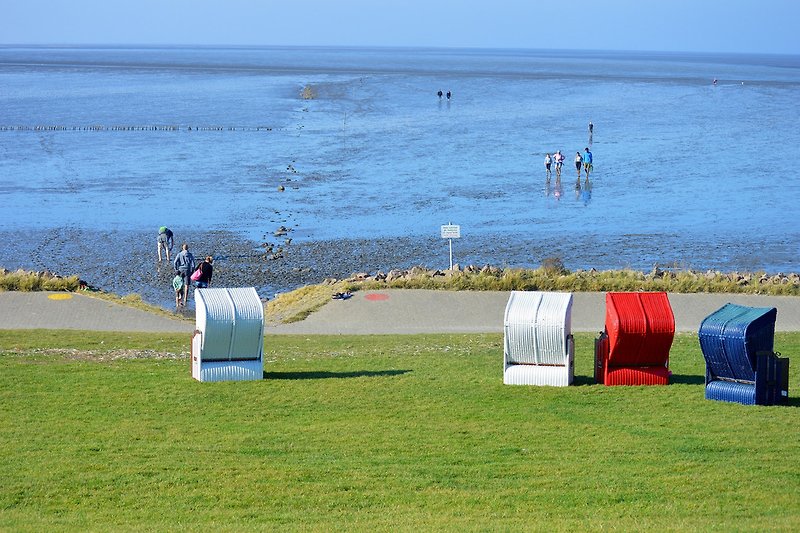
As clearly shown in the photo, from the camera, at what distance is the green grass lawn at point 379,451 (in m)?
11.3

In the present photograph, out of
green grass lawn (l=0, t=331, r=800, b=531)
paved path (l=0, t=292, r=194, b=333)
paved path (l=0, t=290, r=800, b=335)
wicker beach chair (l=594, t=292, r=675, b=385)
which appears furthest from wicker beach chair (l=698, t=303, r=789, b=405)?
paved path (l=0, t=292, r=194, b=333)

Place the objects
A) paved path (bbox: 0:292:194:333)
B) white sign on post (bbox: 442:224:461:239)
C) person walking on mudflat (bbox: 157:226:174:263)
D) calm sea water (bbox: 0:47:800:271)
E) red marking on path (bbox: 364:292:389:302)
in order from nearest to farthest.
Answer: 1. paved path (bbox: 0:292:194:333)
2. red marking on path (bbox: 364:292:389:302)
3. white sign on post (bbox: 442:224:461:239)
4. person walking on mudflat (bbox: 157:226:174:263)
5. calm sea water (bbox: 0:47:800:271)

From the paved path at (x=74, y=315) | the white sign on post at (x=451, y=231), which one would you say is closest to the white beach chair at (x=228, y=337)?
the paved path at (x=74, y=315)

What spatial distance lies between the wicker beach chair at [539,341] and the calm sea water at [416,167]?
21.0 metres

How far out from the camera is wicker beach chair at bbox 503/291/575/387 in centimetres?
1686

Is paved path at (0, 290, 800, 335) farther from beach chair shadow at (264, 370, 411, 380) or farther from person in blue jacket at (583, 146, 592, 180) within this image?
person in blue jacket at (583, 146, 592, 180)

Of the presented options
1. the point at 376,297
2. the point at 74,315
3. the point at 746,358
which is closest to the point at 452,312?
the point at 376,297

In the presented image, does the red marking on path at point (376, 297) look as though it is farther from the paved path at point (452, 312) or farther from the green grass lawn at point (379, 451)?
the green grass lawn at point (379, 451)

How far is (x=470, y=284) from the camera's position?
29.0m

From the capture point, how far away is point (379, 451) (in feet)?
44.6

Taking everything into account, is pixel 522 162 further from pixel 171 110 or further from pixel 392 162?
pixel 171 110

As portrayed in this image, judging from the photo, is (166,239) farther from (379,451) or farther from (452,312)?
(379,451)

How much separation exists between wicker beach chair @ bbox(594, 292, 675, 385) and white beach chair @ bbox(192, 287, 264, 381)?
5.00m

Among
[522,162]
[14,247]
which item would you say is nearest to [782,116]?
[522,162]
